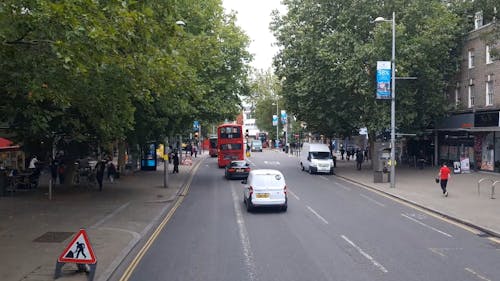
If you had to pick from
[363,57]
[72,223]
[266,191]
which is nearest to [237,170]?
[363,57]

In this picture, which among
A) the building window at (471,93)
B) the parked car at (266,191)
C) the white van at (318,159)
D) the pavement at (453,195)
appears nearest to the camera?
the pavement at (453,195)

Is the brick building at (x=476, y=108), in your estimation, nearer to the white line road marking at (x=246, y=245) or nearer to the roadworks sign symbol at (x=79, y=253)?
the white line road marking at (x=246, y=245)

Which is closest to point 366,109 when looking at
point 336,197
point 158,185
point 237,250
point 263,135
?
point 336,197

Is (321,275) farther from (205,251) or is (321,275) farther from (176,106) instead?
(176,106)

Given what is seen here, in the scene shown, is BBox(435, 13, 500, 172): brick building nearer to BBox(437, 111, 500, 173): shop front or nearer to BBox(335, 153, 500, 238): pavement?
BBox(437, 111, 500, 173): shop front

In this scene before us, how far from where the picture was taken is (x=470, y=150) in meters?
38.5

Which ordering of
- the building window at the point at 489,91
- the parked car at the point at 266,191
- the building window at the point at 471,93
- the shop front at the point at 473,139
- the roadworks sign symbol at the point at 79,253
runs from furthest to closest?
the building window at the point at 471,93 < the building window at the point at 489,91 < the shop front at the point at 473,139 < the parked car at the point at 266,191 < the roadworks sign symbol at the point at 79,253

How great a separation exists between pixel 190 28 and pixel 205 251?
59.4 feet

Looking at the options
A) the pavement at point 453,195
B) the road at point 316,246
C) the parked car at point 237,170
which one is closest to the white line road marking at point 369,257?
the road at point 316,246

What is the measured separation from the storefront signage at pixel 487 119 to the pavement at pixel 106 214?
11.2 feet

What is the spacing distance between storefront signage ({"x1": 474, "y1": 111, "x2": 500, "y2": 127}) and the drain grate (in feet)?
92.7

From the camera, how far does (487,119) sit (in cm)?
3453

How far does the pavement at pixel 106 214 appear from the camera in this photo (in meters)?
11.5

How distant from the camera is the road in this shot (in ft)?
34.7
